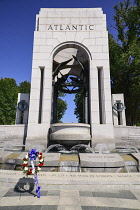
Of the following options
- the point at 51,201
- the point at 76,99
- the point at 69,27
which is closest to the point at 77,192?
the point at 51,201

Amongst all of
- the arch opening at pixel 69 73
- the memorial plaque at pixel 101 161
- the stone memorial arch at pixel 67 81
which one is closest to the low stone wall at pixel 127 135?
the stone memorial arch at pixel 67 81

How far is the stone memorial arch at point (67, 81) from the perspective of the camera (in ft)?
40.5

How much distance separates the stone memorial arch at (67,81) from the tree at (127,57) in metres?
9.89

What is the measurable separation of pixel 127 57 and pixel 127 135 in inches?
634

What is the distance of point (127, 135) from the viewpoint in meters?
13.4

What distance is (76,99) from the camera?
4303 cm

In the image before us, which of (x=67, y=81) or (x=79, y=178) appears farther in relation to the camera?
(x=67, y=81)

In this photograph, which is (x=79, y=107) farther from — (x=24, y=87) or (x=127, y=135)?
(x=127, y=135)

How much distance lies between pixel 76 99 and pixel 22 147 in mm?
31722

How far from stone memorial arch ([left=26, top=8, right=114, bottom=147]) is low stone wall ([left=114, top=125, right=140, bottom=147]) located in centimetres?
143

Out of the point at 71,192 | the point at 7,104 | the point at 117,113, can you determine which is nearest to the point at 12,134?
the point at 71,192

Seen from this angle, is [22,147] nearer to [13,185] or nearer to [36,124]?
[36,124]

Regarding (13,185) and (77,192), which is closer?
(77,192)

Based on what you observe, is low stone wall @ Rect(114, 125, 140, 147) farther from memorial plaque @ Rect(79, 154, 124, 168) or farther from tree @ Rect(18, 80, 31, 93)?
tree @ Rect(18, 80, 31, 93)
